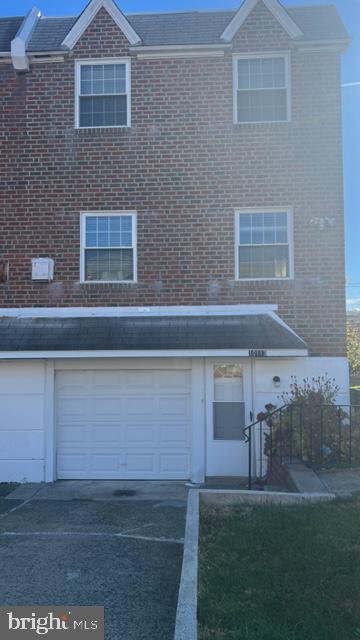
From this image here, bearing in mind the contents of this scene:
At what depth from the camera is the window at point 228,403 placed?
400 inches

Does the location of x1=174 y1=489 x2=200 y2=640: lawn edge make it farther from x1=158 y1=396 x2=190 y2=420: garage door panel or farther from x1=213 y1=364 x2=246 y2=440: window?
x1=158 y1=396 x2=190 y2=420: garage door panel

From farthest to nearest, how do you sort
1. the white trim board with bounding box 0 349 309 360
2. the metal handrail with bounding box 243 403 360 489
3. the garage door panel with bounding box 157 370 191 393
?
the garage door panel with bounding box 157 370 191 393, the white trim board with bounding box 0 349 309 360, the metal handrail with bounding box 243 403 360 489

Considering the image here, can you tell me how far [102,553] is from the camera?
5.86m

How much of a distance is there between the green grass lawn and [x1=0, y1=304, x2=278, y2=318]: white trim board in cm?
453

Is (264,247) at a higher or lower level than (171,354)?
higher

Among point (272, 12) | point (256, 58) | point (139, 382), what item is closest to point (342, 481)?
point (139, 382)

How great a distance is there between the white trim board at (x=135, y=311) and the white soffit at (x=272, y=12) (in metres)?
5.31

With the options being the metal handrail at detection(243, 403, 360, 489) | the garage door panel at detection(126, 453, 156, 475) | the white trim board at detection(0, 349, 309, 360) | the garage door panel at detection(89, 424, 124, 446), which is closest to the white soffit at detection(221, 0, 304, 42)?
the white trim board at detection(0, 349, 309, 360)

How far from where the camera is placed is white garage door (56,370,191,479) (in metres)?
10.4

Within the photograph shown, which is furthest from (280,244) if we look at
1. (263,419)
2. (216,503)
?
(216,503)

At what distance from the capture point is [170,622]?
427 cm

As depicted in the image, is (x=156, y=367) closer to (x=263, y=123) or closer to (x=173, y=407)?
(x=173, y=407)

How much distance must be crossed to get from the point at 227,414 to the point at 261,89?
6.42m

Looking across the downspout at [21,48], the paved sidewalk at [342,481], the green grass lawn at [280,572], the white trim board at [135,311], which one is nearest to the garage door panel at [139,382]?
the white trim board at [135,311]
